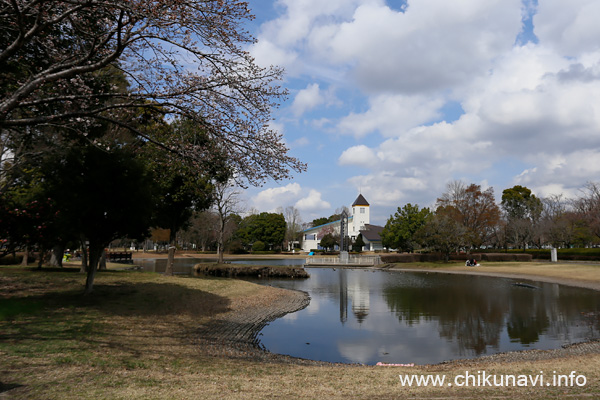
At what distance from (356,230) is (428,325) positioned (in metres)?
91.0

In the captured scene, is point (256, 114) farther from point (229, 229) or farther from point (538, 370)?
point (229, 229)

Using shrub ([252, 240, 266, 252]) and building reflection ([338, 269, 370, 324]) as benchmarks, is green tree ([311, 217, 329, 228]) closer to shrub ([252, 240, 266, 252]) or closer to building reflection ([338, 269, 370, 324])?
shrub ([252, 240, 266, 252])

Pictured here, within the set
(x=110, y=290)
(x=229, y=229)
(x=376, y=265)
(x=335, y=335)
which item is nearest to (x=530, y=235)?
(x=376, y=265)

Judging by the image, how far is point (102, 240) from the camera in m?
14.3

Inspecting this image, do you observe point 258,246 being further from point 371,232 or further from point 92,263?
point 92,263

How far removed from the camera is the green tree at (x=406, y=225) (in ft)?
226

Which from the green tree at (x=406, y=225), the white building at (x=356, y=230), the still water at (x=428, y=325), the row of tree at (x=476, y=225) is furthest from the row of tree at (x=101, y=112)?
the white building at (x=356, y=230)

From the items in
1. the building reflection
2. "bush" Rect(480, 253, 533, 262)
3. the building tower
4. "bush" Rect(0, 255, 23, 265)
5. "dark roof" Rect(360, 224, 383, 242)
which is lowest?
the building reflection

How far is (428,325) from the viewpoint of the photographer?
15000 millimetres

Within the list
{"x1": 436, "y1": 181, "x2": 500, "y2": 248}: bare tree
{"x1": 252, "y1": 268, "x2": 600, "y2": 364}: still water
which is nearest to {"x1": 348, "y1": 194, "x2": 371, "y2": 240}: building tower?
{"x1": 436, "y1": 181, "x2": 500, "y2": 248}: bare tree

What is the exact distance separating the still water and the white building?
7290 cm

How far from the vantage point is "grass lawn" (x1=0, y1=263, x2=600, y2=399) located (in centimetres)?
580

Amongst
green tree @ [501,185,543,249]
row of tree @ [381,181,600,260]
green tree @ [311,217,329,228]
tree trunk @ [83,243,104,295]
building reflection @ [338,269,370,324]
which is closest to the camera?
tree trunk @ [83,243,104,295]

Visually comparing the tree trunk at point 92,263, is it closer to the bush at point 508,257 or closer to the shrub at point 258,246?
the bush at point 508,257
